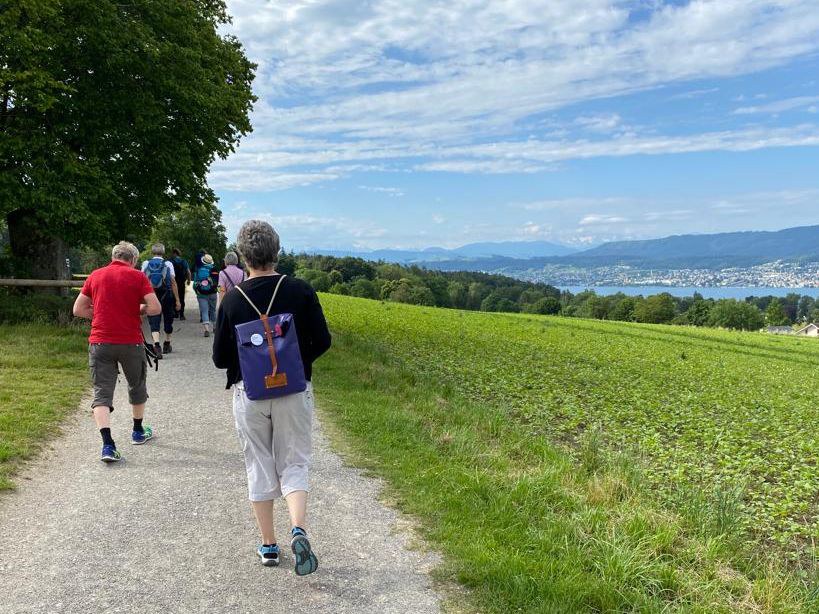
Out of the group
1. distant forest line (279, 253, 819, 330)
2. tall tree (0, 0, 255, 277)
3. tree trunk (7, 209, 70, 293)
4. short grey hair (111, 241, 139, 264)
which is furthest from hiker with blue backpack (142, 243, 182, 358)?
distant forest line (279, 253, 819, 330)

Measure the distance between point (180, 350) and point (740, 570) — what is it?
11876 millimetres

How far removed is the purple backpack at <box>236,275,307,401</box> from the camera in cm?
387

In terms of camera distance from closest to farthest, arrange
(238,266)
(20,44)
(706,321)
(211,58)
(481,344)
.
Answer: (238,266), (20,44), (211,58), (481,344), (706,321)

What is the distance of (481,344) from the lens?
21.5 meters

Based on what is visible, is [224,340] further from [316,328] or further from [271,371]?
[316,328]

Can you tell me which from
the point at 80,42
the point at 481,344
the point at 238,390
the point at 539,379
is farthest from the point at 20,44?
the point at 481,344

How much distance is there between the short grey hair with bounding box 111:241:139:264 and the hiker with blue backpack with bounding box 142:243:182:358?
5.04 meters

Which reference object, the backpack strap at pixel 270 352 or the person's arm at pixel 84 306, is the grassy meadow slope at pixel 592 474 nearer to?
the backpack strap at pixel 270 352

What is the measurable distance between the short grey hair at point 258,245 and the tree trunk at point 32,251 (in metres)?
15.0

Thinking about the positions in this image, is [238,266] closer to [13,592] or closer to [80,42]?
[13,592]

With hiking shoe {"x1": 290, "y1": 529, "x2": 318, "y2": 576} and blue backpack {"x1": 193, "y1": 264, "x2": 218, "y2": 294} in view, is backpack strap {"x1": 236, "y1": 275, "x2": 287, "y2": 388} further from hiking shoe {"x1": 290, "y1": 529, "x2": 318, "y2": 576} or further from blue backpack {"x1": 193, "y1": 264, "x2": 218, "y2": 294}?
blue backpack {"x1": 193, "y1": 264, "x2": 218, "y2": 294}

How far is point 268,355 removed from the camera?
12.7 ft

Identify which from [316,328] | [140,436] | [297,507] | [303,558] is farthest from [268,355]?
[140,436]

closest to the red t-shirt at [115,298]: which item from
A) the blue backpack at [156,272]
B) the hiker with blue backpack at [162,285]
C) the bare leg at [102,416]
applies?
the bare leg at [102,416]
